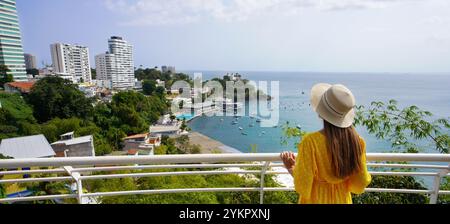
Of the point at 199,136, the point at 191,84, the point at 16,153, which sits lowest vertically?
the point at 199,136

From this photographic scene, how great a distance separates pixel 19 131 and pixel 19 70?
23289 millimetres

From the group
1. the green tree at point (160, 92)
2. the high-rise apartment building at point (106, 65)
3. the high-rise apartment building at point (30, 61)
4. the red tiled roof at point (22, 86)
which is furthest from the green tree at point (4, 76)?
the high-rise apartment building at point (30, 61)

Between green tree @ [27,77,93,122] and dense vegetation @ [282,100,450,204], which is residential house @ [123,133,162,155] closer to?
green tree @ [27,77,93,122]

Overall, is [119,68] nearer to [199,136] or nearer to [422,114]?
[199,136]

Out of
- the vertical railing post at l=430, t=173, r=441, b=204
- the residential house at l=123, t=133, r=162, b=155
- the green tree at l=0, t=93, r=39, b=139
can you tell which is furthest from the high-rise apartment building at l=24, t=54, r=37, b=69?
the vertical railing post at l=430, t=173, r=441, b=204

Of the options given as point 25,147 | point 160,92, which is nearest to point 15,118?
point 25,147

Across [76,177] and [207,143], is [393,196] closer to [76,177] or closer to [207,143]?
[76,177]

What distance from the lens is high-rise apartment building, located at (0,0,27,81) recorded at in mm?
39719

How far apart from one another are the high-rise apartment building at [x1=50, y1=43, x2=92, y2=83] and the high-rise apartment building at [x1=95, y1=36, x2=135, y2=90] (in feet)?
10.1

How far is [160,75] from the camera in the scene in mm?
65250

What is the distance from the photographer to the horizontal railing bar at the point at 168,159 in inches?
42.9

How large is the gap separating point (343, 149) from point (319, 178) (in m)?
0.14

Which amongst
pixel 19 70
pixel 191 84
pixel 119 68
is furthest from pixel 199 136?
pixel 119 68

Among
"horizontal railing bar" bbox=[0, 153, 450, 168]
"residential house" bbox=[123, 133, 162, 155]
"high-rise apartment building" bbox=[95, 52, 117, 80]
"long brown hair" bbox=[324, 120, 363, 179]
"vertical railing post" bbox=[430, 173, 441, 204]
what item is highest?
"high-rise apartment building" bbox=[95, 52, 117, 80]
